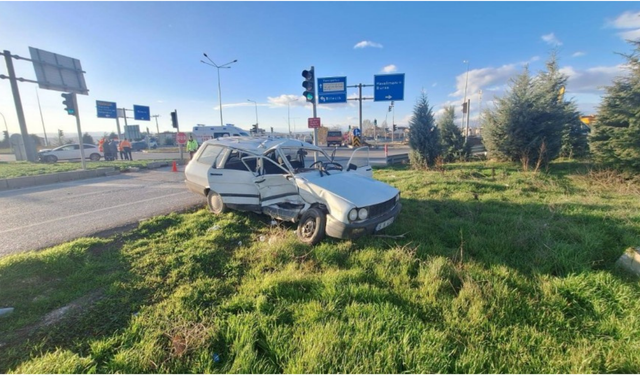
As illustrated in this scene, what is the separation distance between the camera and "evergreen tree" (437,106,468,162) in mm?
13617

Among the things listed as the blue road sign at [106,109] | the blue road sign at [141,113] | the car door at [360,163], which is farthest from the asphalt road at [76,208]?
the blue road sign at [141,113]

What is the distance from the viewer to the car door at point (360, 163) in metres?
5.87

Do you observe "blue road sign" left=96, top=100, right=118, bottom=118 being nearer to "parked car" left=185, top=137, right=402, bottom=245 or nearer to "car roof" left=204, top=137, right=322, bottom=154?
"parked car" left=185, top=137, right=402, bottom=245

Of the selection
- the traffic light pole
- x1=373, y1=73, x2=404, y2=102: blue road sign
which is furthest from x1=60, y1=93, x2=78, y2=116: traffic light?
x1=373, y1=73, x2=404, y2=102: blue road sign

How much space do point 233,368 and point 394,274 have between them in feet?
6.68

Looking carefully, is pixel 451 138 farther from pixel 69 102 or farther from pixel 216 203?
pixel 69 102

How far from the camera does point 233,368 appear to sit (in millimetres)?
1946

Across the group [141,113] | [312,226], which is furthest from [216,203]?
[141,113]

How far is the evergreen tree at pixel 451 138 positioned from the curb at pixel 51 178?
16.8m

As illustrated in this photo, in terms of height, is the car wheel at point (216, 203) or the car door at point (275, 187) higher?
the car door at point (275, 187)

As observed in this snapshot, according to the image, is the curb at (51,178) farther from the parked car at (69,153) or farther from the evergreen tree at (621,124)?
the evergreen tree at (621,124)

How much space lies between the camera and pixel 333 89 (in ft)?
60.1

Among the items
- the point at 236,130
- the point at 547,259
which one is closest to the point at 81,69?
the point at 236,130

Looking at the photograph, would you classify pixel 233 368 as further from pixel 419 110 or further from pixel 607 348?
pixel 419 110
